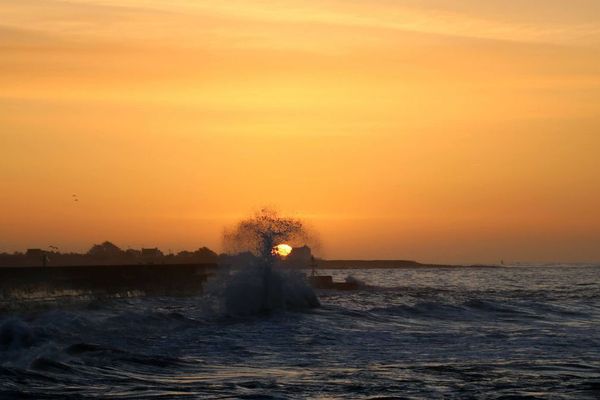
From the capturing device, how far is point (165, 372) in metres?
16.0

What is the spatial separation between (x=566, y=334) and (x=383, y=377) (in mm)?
10903

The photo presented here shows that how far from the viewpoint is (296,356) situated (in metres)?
18.9

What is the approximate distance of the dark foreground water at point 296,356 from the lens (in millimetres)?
13914

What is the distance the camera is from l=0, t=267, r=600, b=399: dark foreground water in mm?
13914

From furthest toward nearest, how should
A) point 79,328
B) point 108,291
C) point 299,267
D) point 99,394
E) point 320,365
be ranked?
1. point 299,267
2. point 108,291
3. point 79,328
4. point 320,365
5. point 99,394

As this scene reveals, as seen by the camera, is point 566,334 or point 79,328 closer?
point 79,328

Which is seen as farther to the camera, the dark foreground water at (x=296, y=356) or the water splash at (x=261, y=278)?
the water splash at (x=261, y=278)

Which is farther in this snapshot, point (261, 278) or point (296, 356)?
point (261, 278)

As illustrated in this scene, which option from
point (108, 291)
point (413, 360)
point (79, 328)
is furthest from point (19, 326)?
point (108, 291)

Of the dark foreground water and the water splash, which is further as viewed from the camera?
the water splash

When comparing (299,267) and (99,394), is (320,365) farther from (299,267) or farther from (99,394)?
(299,267)

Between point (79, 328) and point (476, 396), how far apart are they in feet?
40.5

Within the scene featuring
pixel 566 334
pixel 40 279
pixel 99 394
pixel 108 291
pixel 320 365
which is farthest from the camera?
pixel 108 291

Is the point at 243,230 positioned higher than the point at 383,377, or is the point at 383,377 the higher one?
the point at 243,230
